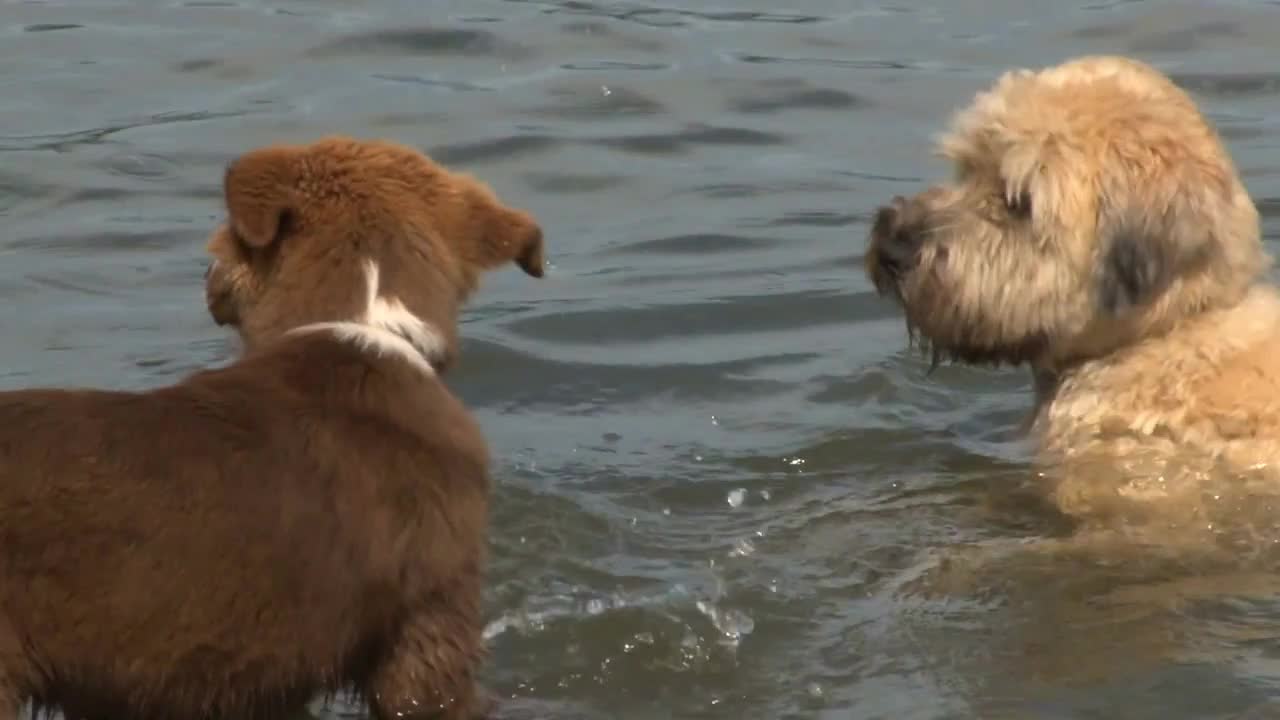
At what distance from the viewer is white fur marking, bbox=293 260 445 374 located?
590 centimetres

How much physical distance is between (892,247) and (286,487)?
2.69 meters

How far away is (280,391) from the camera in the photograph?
5711 mm

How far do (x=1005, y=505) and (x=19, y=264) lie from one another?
4.49 meters

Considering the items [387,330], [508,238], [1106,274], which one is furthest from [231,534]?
[1106,274]

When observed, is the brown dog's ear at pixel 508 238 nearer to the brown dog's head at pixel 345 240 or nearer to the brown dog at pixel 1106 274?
the brown dog's head at pixel 345 240

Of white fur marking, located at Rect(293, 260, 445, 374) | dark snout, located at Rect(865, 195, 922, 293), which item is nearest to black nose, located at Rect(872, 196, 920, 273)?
dark snout, located at Rect(865, 195, 922, 293)

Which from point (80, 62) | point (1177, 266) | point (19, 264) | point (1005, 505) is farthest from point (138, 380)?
point (80, 62)

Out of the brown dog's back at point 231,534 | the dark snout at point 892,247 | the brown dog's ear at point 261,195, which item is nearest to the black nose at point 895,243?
the dark snout at point 892,247

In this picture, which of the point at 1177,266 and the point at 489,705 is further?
the point at 1177,266

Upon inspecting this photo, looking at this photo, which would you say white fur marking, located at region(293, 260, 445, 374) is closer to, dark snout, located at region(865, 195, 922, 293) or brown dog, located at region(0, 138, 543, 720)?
brown dog, located at region(0, 138, 543, 720)

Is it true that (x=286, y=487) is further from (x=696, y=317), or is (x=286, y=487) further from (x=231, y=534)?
(x=696, y=317)

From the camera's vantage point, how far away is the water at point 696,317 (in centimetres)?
678

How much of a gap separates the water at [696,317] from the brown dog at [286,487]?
0.66m

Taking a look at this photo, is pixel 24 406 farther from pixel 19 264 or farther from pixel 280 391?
pixel 19 264
